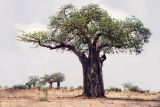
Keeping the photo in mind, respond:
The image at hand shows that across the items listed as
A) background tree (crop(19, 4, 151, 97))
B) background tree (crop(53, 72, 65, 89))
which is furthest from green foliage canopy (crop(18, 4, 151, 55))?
background tree (crop(53, 72, 65, 89))

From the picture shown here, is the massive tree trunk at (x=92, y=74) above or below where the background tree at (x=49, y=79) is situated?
below

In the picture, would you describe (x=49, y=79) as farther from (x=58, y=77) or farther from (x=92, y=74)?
(x=92, y=74)

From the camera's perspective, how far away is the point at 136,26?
43.7 meters

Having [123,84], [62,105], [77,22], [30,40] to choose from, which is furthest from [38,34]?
[123,84]

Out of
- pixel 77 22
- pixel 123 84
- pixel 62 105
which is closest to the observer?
pixel 62 105

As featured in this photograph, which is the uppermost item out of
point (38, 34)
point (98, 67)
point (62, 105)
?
point (38, 34)

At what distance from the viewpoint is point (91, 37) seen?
42844 millimetres

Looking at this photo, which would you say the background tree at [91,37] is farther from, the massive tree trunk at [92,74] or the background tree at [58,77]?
the background tree at [58,77]

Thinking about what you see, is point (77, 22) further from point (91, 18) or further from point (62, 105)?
point (62, 105)

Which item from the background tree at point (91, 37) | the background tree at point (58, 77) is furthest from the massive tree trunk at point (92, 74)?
the background tree at point (58, 77)

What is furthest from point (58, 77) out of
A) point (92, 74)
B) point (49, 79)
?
point (92, 74)

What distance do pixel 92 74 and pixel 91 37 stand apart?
3082 mm

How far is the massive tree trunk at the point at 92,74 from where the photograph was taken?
143 ft

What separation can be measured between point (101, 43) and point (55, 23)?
4.10 meters
